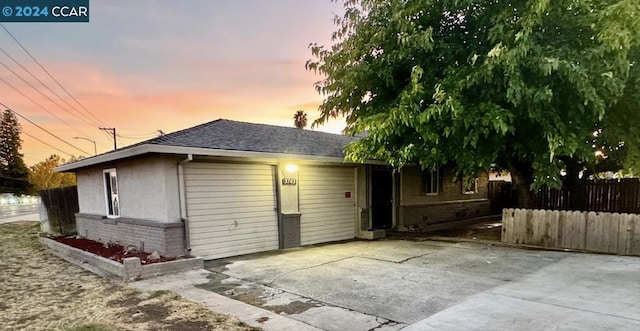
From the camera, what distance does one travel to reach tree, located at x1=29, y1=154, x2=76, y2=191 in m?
40.2

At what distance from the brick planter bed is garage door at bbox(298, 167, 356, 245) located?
10.7 ft

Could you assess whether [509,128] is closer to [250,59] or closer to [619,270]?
[619,270]

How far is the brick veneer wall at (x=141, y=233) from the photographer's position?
7039 mm

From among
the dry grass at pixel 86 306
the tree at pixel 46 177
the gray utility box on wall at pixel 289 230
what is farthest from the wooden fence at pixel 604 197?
the tree at pixel 46 177

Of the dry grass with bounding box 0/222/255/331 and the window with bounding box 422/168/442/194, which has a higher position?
the window with bounding box 422/168/442/194

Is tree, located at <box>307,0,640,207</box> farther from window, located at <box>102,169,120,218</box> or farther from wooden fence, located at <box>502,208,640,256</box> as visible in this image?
window, located at <box>102,169,120,218</box>

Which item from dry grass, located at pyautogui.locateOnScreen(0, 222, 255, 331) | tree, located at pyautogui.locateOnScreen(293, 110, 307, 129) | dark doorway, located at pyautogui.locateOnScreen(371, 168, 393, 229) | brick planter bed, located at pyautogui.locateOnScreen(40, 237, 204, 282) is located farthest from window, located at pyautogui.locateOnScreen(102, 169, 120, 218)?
tree, located at pyautogui.locateOnScreen(293, 110, 307, 129)

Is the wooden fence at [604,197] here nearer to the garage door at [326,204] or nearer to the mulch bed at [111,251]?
the garage door at [326,204]

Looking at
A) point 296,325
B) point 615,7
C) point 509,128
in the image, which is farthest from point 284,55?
point 296,325

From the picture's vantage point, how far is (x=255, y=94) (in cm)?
1398

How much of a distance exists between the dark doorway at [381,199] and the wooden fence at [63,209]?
420 inches

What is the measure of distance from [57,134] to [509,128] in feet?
128

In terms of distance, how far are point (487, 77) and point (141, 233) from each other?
792 cm

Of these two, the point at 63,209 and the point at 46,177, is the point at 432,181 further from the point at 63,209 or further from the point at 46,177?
the point at 46,177
